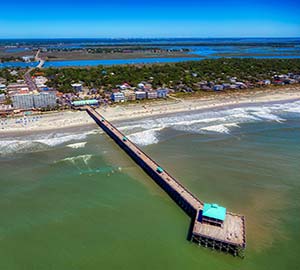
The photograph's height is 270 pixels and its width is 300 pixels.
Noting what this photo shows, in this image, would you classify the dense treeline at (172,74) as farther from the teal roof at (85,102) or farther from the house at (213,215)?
the house at (213,215)

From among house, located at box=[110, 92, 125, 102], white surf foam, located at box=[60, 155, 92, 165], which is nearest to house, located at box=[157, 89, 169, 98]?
house, located at box=[110, 92, 125, 102]

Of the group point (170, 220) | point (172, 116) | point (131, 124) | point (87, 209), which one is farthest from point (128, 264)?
point (172, 116)

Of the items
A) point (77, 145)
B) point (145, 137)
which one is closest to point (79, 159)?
point (77, 145)

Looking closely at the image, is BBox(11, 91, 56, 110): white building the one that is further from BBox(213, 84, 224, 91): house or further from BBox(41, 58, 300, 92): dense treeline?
BBox(213, 84, 224, 91): house

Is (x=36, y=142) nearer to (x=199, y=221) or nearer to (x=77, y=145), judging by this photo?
(x=77, y=145)

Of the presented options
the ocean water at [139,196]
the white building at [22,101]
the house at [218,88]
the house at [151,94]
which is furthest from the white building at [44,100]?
the house at [218,88]
